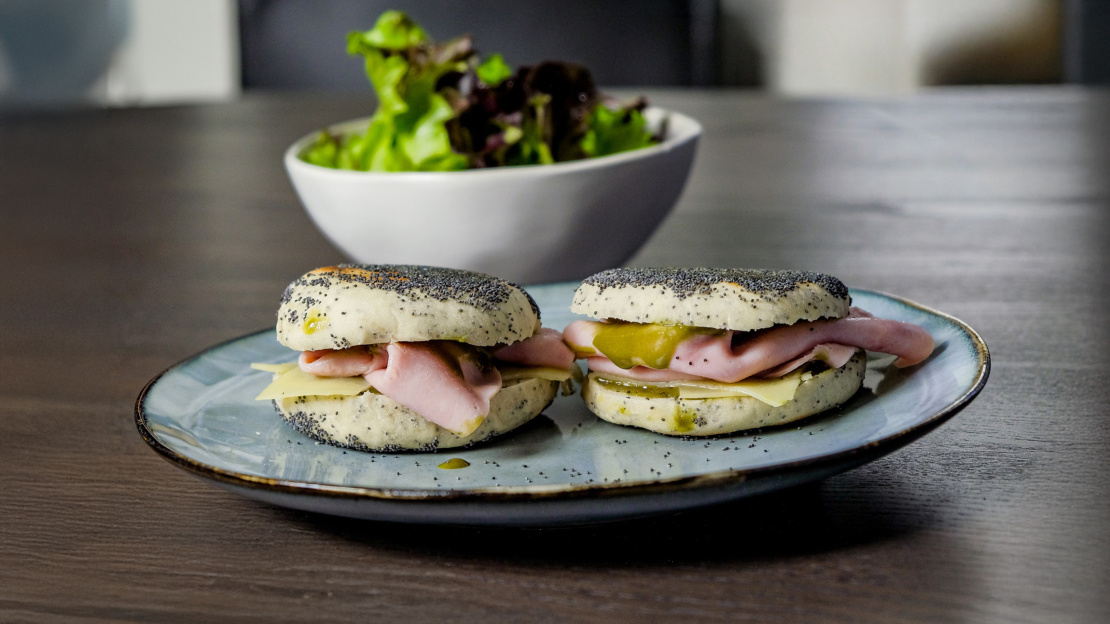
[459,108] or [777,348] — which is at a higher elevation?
[459,108]

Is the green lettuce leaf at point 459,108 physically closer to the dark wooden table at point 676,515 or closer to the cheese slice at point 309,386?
the dark wooden table at point 676,515

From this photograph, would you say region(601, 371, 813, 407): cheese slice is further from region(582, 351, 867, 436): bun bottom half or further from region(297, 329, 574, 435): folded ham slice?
region(297, 329, 574, 435): folded ham slice

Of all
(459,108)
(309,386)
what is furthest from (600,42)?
(309,386)

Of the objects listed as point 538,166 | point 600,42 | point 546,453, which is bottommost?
point 546,453

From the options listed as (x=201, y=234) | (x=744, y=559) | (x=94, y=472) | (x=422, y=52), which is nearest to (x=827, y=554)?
(x=744, y=559)

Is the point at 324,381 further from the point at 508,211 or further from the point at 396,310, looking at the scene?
the point at 508,211

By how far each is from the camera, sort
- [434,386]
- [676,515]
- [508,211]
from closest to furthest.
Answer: [676,515], [434,386], [508,211]

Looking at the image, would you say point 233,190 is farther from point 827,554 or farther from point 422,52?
point 827,554

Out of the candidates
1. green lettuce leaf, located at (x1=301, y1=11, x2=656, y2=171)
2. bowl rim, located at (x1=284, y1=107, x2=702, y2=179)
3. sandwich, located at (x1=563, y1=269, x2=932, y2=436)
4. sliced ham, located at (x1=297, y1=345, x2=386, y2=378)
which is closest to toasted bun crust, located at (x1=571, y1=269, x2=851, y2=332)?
sandwich, located at (x1=563, y1=269, x2=932, y2=436)
